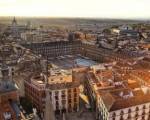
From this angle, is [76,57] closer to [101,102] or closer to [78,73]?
[78,73]

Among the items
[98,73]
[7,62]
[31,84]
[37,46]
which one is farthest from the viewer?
[37,46]

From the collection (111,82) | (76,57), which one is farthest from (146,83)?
(76,57)

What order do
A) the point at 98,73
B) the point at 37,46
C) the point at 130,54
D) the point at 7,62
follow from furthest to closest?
the point at 37,46, the point at 130,54, the point at 7,62, the point at 98,73

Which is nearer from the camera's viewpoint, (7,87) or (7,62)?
(7,87)

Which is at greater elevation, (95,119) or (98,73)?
(98,73)

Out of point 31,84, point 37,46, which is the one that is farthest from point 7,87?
point 37,46

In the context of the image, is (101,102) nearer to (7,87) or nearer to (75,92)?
(75,92)

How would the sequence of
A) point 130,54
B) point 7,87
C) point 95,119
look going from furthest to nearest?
1. point 130,54
2. point 95,119
3. point 7,87

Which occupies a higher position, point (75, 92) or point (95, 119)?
point (75, 92)
